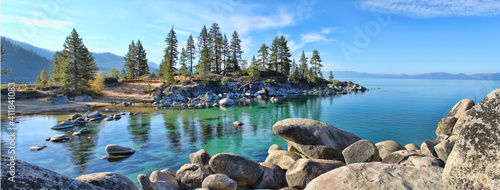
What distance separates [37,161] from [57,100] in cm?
3891

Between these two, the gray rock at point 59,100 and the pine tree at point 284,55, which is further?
the pine tree at point 284,55

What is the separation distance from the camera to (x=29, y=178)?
10.9ft

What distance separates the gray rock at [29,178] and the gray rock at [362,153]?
9.17m

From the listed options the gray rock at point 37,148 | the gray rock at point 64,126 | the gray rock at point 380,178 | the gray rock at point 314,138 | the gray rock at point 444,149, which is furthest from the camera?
the gray rock at point 64,126

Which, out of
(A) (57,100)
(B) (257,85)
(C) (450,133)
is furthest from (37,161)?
(B) (257,85)

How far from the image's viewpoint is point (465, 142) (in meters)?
3.64

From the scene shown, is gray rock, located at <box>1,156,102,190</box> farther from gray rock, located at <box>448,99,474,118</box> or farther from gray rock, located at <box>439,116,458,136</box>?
gray rock, located at <box>448,99,474,118</box>

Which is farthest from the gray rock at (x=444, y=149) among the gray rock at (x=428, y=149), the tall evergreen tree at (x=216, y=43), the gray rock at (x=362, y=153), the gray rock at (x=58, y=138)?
the tall evergreen tree at (x=216, y=43)

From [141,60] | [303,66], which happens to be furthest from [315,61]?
[141,60]

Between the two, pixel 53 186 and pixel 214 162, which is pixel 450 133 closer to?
pixel 214 162

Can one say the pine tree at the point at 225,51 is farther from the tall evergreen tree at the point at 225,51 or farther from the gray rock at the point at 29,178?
the gray rock at the point at 29,178

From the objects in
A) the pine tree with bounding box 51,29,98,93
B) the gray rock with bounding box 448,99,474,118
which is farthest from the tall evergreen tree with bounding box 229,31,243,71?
the gray rock with bounding box 448,99,474,118

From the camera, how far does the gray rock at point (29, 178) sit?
3.12 meters

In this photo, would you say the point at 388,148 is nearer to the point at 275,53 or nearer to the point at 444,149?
the point at 444,149
